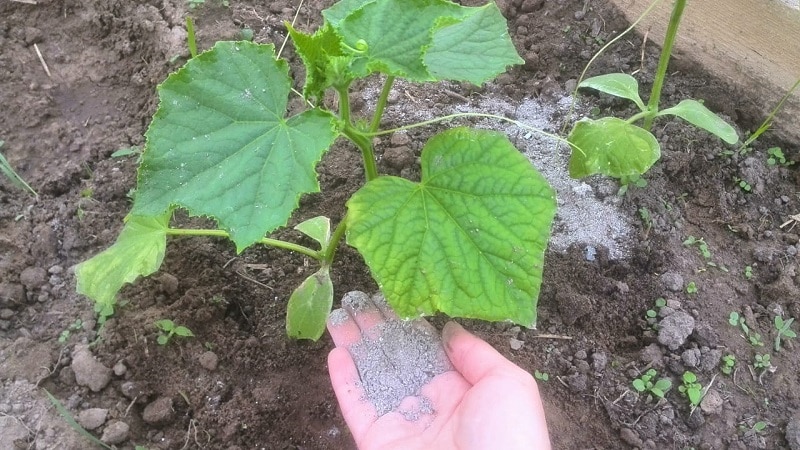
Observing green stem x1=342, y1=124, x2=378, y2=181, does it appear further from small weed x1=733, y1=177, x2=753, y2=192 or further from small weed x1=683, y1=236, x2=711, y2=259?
small weed x1=733, y1=177, x2=753, y2=192

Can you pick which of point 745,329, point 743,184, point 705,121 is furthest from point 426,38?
point 743,184

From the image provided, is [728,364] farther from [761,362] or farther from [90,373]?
[90,373]

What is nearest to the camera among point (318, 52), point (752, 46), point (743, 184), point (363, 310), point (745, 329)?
point (318, 52)

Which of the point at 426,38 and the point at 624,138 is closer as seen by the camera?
the point at 426,38

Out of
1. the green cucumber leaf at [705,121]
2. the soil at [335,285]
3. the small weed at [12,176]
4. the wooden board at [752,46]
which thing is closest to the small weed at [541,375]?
the soil at [335,285]

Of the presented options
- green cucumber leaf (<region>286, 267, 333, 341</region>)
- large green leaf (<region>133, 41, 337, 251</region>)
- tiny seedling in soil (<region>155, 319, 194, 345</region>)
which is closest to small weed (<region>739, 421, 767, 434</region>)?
green cucumber leaf (<region>286, 267, 333, 341</region>)

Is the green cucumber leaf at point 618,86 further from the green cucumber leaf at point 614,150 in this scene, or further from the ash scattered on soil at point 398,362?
the ash scattered on soil at point 398,362
